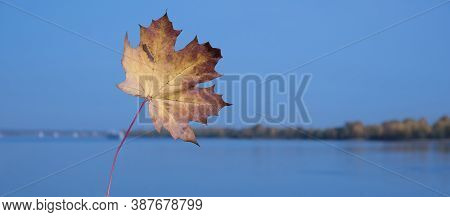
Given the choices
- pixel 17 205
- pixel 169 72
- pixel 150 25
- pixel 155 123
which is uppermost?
pixel 150 25

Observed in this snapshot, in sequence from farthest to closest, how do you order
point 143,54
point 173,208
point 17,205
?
1. point 17,205
2. point 173,208
3. point 143,54

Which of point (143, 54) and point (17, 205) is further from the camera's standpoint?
point (17, 205)

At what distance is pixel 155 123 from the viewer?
116 cm

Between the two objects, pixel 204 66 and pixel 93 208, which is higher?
pixel 204 66

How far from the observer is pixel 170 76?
1193mm

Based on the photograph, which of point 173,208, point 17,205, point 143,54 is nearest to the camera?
point 143,54

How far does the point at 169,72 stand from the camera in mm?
1195

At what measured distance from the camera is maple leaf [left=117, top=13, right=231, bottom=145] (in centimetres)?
117

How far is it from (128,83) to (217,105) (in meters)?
0.23

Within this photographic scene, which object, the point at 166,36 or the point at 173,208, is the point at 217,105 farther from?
the point at 173,208

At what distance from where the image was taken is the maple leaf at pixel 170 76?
3.82 ft

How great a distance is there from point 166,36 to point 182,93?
148 mm

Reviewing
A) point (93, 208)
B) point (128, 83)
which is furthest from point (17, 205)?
point (128, 83)

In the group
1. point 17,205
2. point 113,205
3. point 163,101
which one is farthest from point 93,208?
point 163,101
